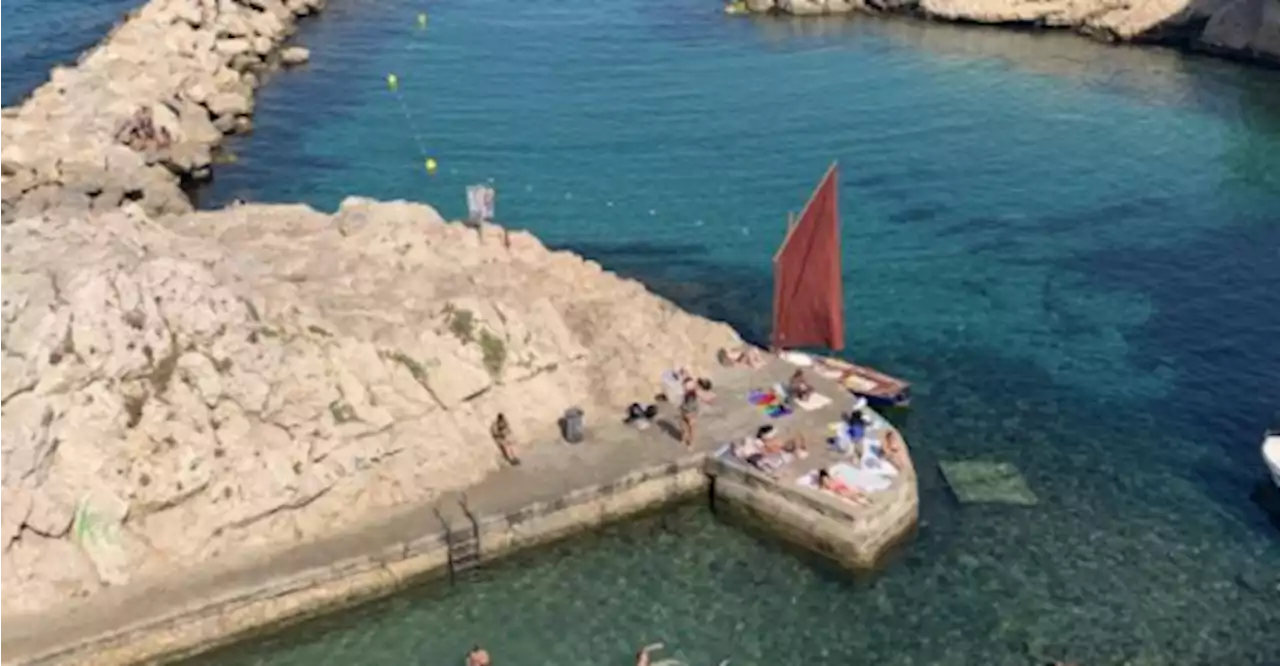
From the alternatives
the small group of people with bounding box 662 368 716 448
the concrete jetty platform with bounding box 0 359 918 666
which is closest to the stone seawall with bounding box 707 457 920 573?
the concrete jetty platform with bounding box 0 359 918 666

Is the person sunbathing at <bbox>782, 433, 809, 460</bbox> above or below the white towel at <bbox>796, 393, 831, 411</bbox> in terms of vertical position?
below

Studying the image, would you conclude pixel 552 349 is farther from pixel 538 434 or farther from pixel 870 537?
pixel 870 537

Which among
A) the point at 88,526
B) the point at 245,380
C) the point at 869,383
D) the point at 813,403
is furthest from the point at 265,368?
the point at 869,383

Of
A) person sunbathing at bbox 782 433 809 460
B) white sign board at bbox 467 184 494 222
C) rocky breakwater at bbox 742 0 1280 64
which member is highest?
rocky breakwater at bbox 742 0 1280 64

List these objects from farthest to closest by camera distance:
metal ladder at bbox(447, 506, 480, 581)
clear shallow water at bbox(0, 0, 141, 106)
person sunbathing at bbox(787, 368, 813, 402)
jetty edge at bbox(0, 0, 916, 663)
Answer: clear shallow water at bbox(0, 0, 141, 106) → person sunbathing at bbox(787, 368, 813, 402) → metal ladder at bbox(447, 506, 480, 581) → jetty edge at bbox(0, 0, 916, 663)

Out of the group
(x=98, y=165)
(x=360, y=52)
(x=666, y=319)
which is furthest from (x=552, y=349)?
(x=360, y=52)

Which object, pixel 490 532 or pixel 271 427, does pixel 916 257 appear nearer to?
pixel 490 532

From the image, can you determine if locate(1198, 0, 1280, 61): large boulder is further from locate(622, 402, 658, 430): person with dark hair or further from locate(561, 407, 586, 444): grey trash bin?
locate(561, 407, 586, 444): grey trash bin
